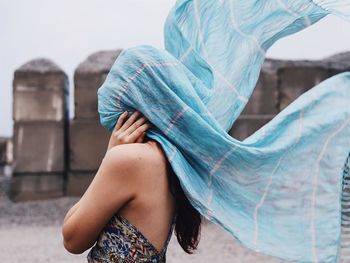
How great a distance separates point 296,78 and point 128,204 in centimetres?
666

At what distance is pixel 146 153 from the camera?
131 cm

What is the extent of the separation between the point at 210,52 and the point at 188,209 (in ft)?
1.48

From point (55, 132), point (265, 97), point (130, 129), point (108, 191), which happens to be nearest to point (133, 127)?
point (130, 129)

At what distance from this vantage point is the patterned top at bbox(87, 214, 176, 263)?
4.36 feet

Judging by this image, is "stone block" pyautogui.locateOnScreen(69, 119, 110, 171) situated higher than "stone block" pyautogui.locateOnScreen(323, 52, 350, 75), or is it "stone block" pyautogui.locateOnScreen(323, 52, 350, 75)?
"stone block" pyautogui.locateOnScreen(323, 52, 350, 75)

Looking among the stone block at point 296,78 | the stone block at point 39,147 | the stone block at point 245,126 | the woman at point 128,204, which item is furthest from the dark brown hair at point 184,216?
the stone block at point 39,147

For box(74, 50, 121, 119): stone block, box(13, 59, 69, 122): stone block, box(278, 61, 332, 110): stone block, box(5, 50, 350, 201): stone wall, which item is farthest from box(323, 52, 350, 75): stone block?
box(13, 59, 69, 122): stone block

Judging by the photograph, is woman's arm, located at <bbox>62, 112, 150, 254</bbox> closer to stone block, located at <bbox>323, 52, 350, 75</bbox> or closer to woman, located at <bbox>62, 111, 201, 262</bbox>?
woman, located at <bbox>62, 111, 201, 262</bbox>

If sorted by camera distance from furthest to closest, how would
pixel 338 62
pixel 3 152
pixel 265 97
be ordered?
pixel 3 152, pixel 338 62, pixel 265 97

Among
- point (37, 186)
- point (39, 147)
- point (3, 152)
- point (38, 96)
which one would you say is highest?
point (38, 96)

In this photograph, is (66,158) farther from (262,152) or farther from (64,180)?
(262,152)

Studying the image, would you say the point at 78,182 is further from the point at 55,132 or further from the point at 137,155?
the point at 137,155

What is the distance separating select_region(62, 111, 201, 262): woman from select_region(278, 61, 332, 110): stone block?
6489 mm

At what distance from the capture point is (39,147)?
26.0 feet
